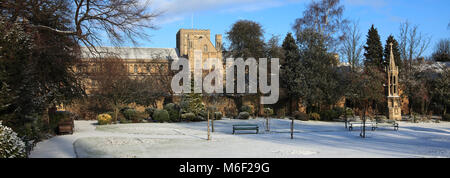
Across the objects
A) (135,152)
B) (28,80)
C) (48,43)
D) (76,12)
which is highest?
(76,12)

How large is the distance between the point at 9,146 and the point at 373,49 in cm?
3940

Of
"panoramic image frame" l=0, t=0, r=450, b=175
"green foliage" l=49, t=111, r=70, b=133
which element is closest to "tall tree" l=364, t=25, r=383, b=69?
"panoramic image frame" l=0, t=0, r=450, b=175

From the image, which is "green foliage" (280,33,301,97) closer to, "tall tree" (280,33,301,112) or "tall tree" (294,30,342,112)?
"tall tree" (280,33,301,112)

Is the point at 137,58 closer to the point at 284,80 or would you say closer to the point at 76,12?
the point at 284,80

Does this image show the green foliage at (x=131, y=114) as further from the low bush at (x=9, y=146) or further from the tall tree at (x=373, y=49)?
the tall tree at (x=373, y=49)

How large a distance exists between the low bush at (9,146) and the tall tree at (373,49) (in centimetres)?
3612

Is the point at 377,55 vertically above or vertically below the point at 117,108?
above

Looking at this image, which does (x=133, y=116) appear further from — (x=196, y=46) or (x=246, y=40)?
(x=196, y=46)

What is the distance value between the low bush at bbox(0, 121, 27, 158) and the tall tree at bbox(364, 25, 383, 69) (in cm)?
3612
